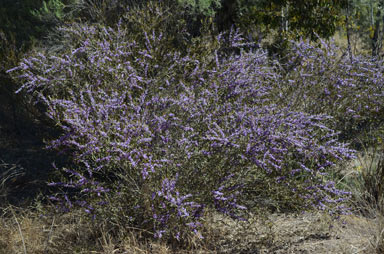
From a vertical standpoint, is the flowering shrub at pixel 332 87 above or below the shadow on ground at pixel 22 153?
above

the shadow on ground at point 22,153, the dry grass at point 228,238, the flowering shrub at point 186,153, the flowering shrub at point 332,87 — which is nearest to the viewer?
the flowering shrub at point 186,153

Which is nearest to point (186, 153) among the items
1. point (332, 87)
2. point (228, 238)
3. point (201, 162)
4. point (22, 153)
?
point (201, 162)

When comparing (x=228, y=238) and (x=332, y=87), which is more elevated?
(x=332, y=87)

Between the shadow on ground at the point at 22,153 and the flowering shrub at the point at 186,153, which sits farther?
the shadow on ground at the point at 22,153

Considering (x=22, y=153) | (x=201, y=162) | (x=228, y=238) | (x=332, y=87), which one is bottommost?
(x=22, y=153)

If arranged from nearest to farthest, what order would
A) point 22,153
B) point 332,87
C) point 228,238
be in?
point 228,238 → point 332,87 → point 22,153

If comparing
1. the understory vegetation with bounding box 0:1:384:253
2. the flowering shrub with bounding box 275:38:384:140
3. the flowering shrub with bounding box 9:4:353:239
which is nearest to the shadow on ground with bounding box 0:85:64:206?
the understory vegetation with bounding box 0:1:384:253

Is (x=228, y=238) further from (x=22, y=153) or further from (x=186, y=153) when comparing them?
(x=22, y=153)

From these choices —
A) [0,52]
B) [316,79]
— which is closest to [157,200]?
[316,79]

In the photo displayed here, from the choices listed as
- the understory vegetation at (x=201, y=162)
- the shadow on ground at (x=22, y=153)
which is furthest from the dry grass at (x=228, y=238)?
the shadow on ground at (x=22, y=153)

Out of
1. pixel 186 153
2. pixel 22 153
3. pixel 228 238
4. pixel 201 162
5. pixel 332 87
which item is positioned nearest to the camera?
pixel 186 153

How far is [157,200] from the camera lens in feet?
12.7

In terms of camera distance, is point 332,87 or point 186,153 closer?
point 186,153

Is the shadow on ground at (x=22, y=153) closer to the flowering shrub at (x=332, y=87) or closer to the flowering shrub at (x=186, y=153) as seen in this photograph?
the flowering shrub at (x=186, y=153)
